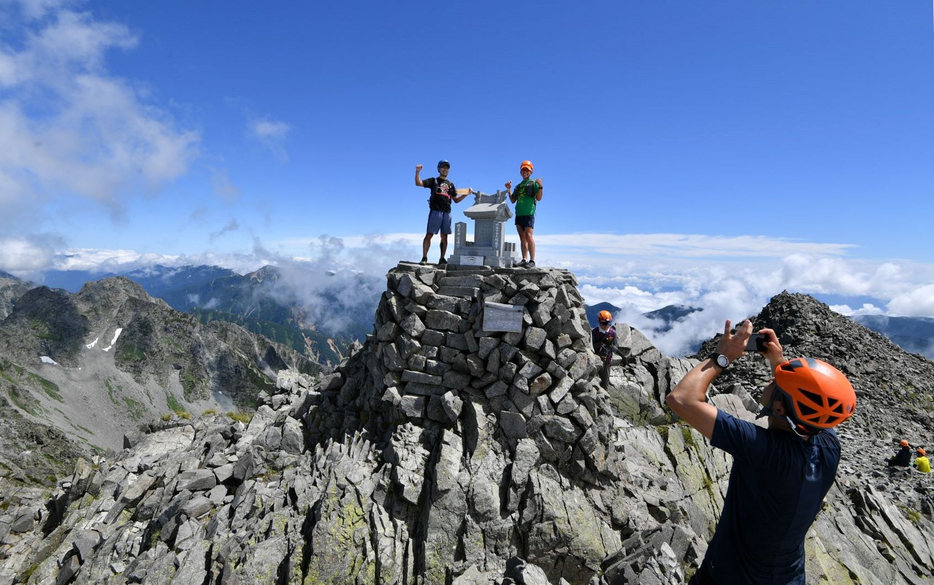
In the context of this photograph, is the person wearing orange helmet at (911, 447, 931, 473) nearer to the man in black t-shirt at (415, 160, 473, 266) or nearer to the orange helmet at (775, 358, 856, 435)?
the man in black t-shirt at (415, 160, 473, 266)

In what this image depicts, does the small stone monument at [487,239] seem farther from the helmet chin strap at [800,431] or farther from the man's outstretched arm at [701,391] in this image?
the helmet chin strap at [800,431]

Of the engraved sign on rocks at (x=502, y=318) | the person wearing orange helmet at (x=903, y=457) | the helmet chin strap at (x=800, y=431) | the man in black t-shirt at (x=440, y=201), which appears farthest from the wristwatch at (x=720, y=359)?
the person wearing orange helmet at (x=903, y=457)

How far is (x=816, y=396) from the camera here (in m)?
4.51

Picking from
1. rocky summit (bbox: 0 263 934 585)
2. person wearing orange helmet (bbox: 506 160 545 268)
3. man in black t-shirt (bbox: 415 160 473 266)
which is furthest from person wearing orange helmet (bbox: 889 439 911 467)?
man in black t-shirt (bbox: 415 160 473 266)

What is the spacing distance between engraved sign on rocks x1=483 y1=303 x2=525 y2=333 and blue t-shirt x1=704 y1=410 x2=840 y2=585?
9.86 metres

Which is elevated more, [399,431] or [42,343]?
[399,431]

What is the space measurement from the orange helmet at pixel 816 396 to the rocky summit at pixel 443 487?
835cm

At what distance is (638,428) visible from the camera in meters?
19.6

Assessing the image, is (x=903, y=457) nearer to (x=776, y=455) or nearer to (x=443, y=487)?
(x=443, y=487)

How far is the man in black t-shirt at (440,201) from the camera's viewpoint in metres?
17.1

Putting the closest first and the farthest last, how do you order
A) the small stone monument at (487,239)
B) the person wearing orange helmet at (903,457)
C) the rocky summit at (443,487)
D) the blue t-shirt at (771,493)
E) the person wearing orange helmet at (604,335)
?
the blue t-shirt at (771,493) → the rocky summit at (443,487) → the small stone monument at (487,239) → the person wearing orange helmet at (604,335) → the person wearing orange helmet at (903,457)

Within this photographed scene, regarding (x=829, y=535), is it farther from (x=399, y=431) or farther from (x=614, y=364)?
(x=399, y=431)

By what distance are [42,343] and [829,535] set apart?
25277cm

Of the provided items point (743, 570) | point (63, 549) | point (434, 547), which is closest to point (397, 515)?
point (434, 547)
